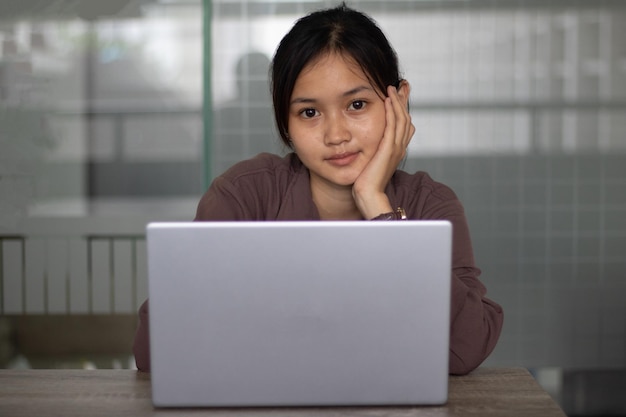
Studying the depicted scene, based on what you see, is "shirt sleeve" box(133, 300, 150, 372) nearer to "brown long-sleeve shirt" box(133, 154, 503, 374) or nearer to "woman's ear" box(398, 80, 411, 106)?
"brown long-sleeve shirt" box(133, 154, 503, 374)

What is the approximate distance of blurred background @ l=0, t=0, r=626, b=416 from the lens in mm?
2867

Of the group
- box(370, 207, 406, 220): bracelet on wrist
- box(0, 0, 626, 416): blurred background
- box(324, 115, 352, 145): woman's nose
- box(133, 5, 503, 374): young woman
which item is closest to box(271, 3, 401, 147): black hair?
box(133, 5, 503, 374): young woman

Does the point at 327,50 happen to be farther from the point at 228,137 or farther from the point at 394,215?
the point at 228,137

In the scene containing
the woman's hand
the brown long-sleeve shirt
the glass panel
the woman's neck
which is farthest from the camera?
the glass panel

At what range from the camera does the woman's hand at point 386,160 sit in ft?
5.61

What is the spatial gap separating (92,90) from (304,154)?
131cm

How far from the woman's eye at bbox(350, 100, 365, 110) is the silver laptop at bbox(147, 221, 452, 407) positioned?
2.39 feet

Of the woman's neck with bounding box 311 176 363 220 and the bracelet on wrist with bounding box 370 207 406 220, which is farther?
the woman's neck with bounding box 311 176 363 220

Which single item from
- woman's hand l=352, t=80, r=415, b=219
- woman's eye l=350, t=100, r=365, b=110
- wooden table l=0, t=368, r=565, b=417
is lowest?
wooden table l=0, t=368, r=565, b=417

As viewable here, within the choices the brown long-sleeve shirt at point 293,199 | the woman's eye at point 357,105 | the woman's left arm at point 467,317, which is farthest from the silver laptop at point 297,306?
the woman's eye at point 357,105

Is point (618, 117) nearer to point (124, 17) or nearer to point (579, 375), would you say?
point (579, 375)

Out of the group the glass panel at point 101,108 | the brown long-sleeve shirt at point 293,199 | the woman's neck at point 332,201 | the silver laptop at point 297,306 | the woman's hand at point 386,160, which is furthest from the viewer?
the glass panel at point 101,108

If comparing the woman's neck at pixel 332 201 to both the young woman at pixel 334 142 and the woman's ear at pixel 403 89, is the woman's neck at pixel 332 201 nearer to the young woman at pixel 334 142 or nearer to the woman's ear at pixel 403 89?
the young woman at pixel 334 142

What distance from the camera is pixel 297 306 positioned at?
1.07m
